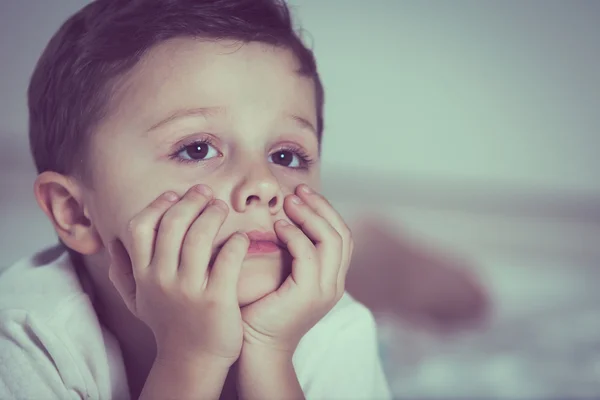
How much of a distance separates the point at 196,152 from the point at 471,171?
17.1 inches

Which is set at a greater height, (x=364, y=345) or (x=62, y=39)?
(x=62, y=39)

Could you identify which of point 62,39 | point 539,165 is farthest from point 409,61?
point 62,39

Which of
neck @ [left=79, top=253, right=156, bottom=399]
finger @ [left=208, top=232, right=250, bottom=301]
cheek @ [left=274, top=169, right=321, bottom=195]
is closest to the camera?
finger @ [left=208, top=232, right=250, bottom=301]

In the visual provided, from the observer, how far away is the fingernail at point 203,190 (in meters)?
0.56

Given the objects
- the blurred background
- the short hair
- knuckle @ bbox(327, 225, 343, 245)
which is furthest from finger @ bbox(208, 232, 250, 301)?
the blurred background

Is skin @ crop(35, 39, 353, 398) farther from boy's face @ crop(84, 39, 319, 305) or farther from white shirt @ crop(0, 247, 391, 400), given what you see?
white shirt @ crop(0, 247, 391, 400)

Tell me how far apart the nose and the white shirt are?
11.0 inches

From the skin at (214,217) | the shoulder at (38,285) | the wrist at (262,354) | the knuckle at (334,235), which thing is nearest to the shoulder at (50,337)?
the shoulder at (38,285)

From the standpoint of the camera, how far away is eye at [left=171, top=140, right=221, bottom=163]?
1.96 ft

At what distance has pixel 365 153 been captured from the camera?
0.86 metres

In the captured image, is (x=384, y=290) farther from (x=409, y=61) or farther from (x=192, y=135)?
(x=192, y=135)

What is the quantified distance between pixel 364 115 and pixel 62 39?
1.37 ft

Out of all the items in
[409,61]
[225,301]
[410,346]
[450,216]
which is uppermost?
[409,61]

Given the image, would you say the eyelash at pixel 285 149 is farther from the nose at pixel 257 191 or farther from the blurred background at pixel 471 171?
the blurred background at pixel 471 171
